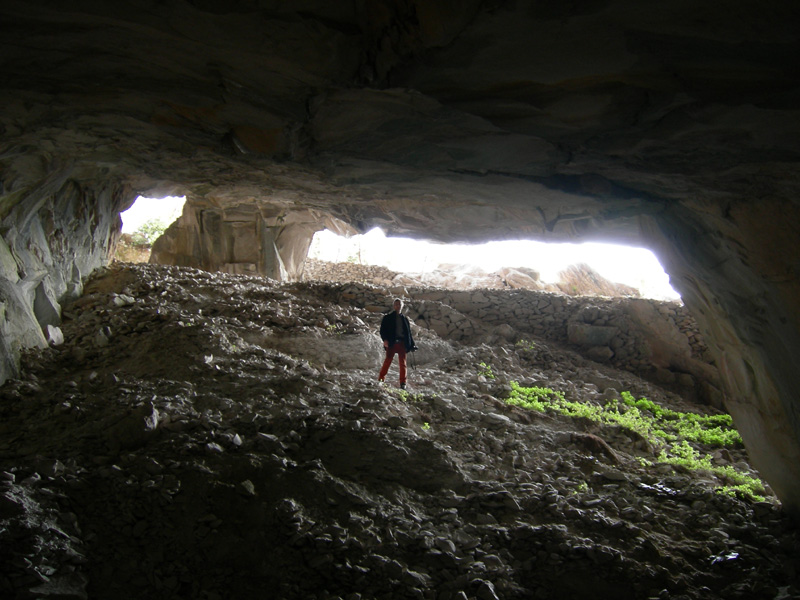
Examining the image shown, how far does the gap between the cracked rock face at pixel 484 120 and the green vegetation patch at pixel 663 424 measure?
40.2 inches

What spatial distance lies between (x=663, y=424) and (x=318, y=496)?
19.6 ft

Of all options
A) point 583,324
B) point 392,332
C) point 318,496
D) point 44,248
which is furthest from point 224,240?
point 318,496

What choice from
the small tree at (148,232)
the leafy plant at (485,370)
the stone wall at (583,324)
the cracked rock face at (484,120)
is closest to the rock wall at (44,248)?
the cracked rock face at (484,120)

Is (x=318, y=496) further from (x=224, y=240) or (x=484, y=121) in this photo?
(x=224, y=240)

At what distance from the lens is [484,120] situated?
2.99 m

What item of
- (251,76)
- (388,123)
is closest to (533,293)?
(388,123)

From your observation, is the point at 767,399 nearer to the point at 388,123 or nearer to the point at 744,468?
the point at 744,468

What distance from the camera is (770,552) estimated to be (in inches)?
135

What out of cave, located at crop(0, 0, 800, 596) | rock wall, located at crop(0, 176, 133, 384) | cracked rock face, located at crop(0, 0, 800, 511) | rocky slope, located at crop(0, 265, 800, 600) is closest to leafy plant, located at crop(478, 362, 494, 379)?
rocky slope, located at crop(0, 265, 800, 600)

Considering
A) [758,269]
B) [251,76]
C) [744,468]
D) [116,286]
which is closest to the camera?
[251,76]

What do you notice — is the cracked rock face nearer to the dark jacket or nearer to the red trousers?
the dark jacket

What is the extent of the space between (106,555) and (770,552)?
4.54m

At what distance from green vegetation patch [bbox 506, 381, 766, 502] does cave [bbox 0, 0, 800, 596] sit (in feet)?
2.81

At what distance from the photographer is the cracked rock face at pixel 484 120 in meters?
2.16
